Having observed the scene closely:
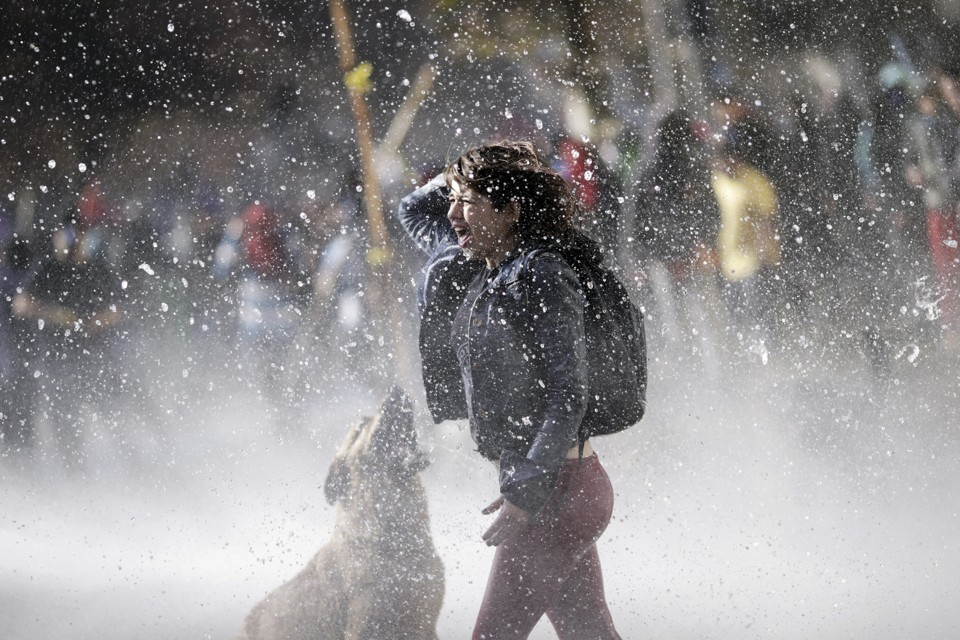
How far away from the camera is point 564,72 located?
3.59 ft

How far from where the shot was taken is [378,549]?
2.62 ft

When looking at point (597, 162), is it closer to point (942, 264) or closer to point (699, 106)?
point (699, 106)

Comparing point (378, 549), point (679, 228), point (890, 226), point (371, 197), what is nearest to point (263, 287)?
point (371, 197)

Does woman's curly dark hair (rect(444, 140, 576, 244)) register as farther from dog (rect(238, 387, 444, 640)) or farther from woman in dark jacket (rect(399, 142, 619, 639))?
dog (rect(238, 387, 444, 640))

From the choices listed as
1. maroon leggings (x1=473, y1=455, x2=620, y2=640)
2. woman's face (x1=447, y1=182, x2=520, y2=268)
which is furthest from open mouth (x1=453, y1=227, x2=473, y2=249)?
maroon leggings (x1=473, y1=455, x2=620, y2=640)

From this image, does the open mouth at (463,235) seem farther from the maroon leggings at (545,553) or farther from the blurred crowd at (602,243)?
the blurred crowd at (602,243)

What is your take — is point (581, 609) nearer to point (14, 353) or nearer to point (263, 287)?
point (263, 287)

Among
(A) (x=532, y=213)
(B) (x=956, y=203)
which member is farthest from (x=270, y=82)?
(B) (x=956, y=203)

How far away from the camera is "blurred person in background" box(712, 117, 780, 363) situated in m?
1.15

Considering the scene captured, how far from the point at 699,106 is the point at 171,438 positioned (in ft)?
2.62

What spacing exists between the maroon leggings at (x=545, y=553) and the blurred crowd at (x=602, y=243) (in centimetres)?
46

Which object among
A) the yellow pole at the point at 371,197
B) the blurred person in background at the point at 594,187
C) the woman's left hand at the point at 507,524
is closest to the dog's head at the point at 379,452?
the yellow pole at the point at 371,197

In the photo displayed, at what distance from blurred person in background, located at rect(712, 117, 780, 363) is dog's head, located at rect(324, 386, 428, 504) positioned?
1.72 feet

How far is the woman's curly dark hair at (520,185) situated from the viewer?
1.86ft
